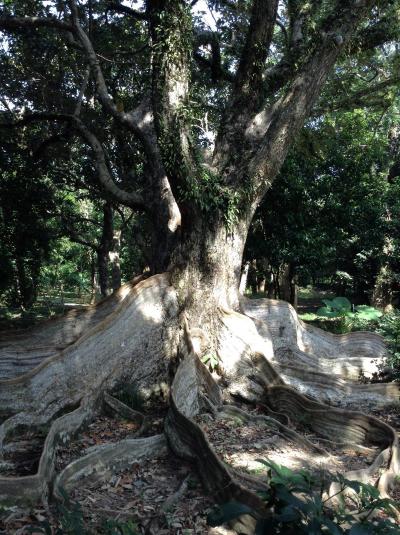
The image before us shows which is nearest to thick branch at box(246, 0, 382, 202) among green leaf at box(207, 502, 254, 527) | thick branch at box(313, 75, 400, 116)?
thick branch at box(313, 75, 400, 116)

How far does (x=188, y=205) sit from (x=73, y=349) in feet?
7.65

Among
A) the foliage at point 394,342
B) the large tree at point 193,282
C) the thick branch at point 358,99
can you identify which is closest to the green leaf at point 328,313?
the thick branch at point 358,99

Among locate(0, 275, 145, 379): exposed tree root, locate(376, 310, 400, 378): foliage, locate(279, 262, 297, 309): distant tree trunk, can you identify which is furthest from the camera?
locate(279, 262, 297, 309): distant tree trunk

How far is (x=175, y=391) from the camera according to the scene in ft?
18.9

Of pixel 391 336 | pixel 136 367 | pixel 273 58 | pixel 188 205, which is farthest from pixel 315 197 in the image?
pixel 136 367

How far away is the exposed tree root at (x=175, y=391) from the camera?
4891 millimetres

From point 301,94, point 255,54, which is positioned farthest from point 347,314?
point 255,54

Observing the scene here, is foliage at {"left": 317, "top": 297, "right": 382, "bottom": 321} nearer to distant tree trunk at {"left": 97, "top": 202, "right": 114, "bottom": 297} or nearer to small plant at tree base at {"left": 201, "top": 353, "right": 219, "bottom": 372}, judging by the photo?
distant tree trunk at {"left": 97, "top": 202, "right": 114, "bottom": 297}

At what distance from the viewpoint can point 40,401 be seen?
5.80 m

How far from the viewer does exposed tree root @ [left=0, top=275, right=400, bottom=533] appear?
489 centimetres

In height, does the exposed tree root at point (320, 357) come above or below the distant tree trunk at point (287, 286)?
below

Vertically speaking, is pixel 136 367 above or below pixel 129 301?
below

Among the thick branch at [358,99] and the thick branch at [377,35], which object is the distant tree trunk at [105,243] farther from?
the thick branch at [377,35]

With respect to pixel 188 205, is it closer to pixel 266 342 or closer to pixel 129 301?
pixel 129 301
